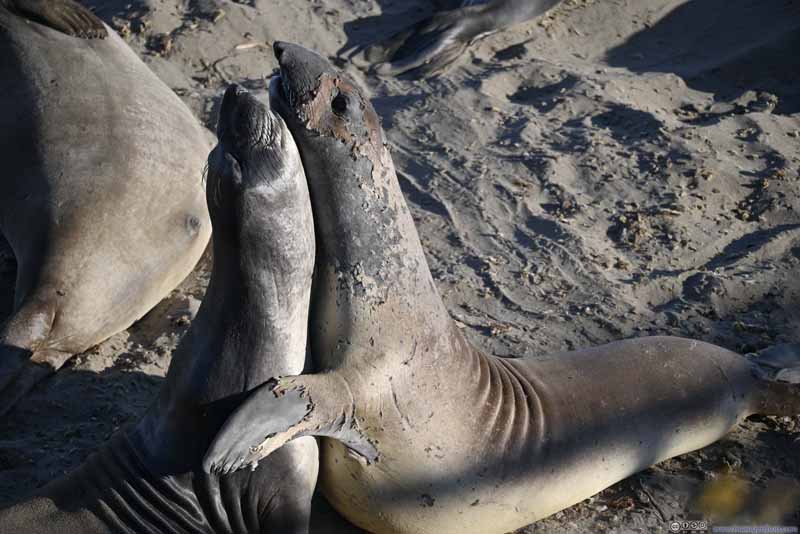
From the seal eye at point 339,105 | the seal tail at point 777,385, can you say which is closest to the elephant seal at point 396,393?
the seal eye at point 339,105

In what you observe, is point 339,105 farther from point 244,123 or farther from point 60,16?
point 60,16

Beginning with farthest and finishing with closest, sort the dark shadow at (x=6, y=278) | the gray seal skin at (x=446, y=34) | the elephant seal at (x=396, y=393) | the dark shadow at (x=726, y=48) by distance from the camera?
the gray seal skin at (x=446, y=34) < the dark shadow at (x=726, y=48) < the dark shadow at (x=6, y=278) < the elephant seal at (x=396, y=393)

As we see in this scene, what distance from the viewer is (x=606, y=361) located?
11.3ft

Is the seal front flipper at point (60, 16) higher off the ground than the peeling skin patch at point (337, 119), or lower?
higher

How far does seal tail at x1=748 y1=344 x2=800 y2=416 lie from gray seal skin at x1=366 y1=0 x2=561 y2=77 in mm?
3299

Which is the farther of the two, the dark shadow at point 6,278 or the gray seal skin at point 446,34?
the gray seal skin at point 446,34

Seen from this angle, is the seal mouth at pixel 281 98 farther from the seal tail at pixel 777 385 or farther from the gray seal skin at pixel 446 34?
the gray seal skin at pixel 446 34

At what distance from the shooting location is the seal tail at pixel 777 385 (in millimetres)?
3615

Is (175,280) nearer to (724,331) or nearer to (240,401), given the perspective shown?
(240,401)

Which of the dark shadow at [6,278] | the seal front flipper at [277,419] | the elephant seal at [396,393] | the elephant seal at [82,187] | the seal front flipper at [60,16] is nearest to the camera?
the seal front flipper at [277,419]

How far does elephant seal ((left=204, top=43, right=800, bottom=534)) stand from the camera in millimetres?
2928

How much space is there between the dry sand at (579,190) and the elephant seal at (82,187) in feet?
0.47

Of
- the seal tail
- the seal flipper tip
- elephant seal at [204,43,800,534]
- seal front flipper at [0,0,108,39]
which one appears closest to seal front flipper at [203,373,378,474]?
elephant seal at [204,43,800,534]

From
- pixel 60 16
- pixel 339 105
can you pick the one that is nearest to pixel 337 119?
pixel 339 105
